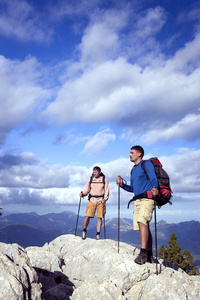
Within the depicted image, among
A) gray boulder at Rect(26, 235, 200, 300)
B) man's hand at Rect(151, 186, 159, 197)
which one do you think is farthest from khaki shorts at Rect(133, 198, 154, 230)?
gray boulder at Rect(26, 235, 200, 300)

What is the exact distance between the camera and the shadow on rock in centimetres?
733

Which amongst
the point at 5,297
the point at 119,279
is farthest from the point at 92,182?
the point at 5,297

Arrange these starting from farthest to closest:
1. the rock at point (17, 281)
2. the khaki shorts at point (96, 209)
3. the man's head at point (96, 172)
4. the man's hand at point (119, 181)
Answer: the man's head at point (96, 172), the khaki shorts at point (96, 209), the man's hand at point (119, 181), the rock at point (17, 281)

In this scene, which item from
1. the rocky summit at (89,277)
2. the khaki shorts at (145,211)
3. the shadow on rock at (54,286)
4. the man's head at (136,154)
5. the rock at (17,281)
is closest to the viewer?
the rock at (17,281)

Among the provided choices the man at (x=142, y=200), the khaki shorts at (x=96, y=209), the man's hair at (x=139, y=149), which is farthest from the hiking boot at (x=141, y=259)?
the khaki shorts at (x=96, y=209)

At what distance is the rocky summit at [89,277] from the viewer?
18.0 ft

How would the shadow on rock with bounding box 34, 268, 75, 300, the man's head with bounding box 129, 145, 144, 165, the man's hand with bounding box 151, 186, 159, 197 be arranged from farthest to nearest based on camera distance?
the man's head with bounding box 129, 145, 144, 165, the man's hand with bounding box 151, 186, 159, 197, the shadow on rock with bounding box 34, 268, 75, 300

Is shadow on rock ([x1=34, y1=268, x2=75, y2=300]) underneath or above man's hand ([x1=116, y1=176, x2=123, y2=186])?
underneath

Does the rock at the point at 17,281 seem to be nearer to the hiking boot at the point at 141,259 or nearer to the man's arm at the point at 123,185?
the hiking boot at the point at 141,259

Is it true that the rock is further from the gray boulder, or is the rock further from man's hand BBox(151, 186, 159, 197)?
man's hand BBox(151, 186, 159, 197)

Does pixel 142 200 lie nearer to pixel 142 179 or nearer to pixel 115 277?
pixel 142 179

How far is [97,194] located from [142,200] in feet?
16.4

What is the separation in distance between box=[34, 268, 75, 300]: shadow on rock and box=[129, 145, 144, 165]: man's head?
17.6 ft

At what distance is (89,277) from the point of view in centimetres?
809
